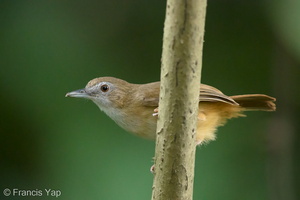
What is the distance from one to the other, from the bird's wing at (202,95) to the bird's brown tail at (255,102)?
227 mm

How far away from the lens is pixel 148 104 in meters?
3.39

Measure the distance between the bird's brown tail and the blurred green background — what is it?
1.98 ft

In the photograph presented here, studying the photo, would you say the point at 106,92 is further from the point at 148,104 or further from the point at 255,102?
the point at 255,102

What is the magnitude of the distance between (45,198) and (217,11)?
208 centimetres

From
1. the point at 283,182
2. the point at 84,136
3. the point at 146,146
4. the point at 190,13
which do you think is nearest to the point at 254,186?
the point at 283,182

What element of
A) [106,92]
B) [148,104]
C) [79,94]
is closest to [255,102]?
[148,104]

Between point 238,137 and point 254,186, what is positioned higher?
point 238,137

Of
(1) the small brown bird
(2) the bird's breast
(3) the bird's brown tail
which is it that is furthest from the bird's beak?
(3) the bird's brown tail

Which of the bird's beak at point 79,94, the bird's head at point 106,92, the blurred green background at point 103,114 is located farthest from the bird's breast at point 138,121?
the blurred green background at point 103,114

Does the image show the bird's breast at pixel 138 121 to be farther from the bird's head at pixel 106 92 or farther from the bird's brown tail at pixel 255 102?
the bird's brown tail at pixel 255 102

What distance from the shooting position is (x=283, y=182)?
13.5 ft

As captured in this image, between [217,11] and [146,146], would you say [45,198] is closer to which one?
[146,146]

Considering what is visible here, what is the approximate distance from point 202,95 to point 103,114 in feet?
3.86

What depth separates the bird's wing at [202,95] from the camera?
127 inches
